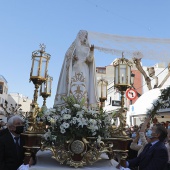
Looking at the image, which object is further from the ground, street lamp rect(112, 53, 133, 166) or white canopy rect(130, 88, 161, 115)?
white canopy rect(130, 88, 161, 115)

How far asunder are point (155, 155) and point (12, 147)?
2182 mm

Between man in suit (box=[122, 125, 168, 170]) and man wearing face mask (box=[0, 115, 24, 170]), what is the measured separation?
1.76 m

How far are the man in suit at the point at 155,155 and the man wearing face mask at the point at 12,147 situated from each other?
5.79 ft

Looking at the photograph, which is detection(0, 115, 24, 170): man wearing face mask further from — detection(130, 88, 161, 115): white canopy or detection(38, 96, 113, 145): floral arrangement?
detection(130, 88, 161, 115): white canopy

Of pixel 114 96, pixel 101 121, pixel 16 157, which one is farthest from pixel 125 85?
pixel 114 96

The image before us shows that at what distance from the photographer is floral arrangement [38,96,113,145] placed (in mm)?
3756

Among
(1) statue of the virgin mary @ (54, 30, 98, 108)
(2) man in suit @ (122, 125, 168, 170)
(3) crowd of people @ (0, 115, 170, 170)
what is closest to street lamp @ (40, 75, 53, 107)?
(1) statue of the virgin mary @ (54, 30, 98, 108)

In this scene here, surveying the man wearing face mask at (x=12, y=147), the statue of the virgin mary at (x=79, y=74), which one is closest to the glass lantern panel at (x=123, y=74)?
the statue of the virgin mary at (x=79, y=74)

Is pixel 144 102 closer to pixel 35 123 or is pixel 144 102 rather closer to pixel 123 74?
pixel 123 74

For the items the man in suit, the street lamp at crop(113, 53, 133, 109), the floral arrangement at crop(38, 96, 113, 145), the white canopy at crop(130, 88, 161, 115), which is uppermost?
the white canopy at crop(130, 88, 161, 115)

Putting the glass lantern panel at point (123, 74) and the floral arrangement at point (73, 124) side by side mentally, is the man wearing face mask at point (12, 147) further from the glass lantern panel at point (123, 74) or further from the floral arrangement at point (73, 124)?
the glass lantern panel at point (123, 74)

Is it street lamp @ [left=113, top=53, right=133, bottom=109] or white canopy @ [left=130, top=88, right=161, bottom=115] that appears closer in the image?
street lamp @ [left=113, top=53, right=133, bottom=109]

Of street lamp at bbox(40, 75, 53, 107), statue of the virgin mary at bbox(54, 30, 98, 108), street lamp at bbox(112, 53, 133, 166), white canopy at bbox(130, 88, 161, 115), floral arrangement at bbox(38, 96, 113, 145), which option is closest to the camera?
floral arrangement at bbox(38, 96, 113, 145)

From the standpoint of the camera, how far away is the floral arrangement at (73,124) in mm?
3756
